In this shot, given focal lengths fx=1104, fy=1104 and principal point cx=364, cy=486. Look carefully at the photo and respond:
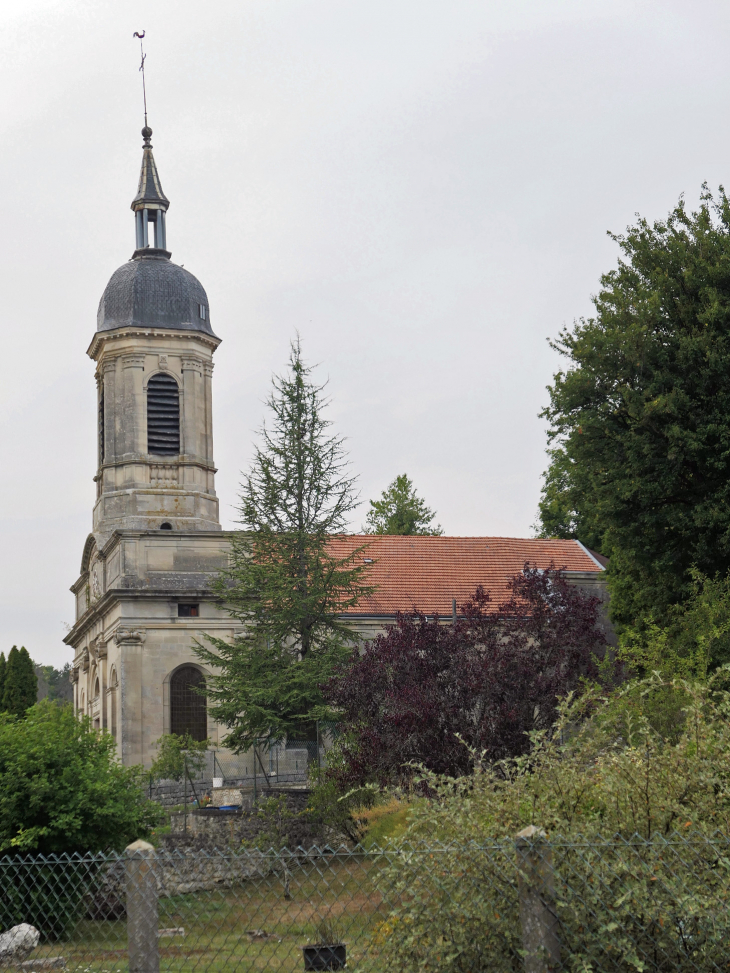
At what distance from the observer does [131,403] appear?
39.5m

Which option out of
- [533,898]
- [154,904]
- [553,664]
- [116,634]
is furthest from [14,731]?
[116,634]

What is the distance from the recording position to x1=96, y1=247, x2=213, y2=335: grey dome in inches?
1576

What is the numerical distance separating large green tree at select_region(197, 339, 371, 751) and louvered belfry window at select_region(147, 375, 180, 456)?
8403 mm

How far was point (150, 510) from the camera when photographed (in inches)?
1527

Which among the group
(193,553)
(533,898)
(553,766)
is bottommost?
(533,898)

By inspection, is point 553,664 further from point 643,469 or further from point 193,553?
point 193,553

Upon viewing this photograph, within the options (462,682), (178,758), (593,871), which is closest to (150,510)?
(178,758)

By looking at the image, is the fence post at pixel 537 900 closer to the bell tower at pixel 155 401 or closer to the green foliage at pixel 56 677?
the bell tower at pixel 155 401

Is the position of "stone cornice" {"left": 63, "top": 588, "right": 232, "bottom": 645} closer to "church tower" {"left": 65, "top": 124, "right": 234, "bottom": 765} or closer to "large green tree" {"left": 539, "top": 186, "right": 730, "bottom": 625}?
"church tower" {"left": 65, "top": 124, "right": 234, "bottom": 765}

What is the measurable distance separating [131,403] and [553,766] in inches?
1324

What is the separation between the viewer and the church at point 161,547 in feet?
113

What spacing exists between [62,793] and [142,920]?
1018cm

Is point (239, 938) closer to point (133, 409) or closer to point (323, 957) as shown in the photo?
point (323, 957)

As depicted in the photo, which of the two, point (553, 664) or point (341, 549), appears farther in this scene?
point (341, 549)
